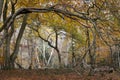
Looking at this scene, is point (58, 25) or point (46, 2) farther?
point (58, 25)

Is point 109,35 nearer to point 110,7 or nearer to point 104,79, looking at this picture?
point 110,7

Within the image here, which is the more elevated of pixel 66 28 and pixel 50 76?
pixel 66 28

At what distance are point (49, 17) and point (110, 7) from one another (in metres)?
24.0

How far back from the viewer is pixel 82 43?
5112 centimetres

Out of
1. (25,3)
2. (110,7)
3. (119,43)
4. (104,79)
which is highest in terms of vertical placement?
(25,3)

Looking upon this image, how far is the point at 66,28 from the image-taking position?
44.7 meters

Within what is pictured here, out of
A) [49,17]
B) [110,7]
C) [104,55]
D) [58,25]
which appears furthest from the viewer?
[104,55]

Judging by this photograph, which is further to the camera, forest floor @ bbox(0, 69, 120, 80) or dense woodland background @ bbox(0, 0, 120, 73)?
forest floor @ bbox(0, 69, 120, 80)

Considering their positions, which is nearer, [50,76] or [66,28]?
[50,76]

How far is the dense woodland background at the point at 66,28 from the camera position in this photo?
12961 mm

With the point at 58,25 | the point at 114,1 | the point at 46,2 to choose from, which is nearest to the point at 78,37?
the point at 58,25

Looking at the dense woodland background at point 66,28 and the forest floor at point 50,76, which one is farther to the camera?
A: the forest floor at point 50,76

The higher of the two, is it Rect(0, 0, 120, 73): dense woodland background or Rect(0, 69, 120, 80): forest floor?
Rect(0, 0, 120, 73): dense woodland background

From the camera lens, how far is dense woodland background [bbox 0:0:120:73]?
12961 mm
